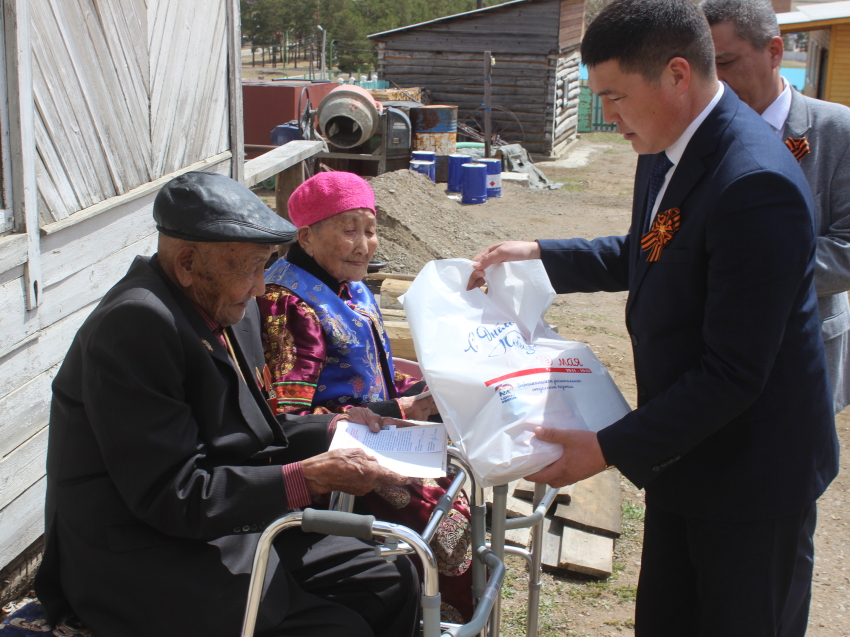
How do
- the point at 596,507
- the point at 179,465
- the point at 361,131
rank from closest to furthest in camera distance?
1. the point at 179,465
2. the point at 596,507
3. the point at 361,131

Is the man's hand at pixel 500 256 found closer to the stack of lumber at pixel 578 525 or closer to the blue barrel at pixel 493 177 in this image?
the stack of lumber at pixel 578 525

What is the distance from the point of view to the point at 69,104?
2922 mm

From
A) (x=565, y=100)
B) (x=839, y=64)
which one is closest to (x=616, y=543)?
(x=839, y=64)

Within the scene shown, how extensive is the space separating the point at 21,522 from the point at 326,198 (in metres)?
1.70

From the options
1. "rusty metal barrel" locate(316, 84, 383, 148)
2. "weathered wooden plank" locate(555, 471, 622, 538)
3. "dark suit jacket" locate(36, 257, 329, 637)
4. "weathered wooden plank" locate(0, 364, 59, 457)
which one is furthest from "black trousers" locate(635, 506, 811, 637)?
"rusty metal barrel" locate(316, 84, 383, 148)

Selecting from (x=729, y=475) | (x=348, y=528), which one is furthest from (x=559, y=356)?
(x=348, y=528)

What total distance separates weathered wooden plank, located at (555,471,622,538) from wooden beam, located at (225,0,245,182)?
2.77 meters

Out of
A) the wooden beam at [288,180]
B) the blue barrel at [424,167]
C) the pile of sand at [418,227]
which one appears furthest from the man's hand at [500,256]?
the blue barrel at [424,167]

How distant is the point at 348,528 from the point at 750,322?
3.31 ft

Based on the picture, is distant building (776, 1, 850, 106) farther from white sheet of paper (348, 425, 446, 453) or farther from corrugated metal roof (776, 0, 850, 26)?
white sheet of paper (348, 425, 446, 453)

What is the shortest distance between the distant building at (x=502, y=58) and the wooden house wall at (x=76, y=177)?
677 inches

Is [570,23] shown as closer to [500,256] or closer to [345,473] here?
[500,256]

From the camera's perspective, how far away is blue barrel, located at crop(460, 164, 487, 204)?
13695 mm

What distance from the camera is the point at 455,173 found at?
14.6m
